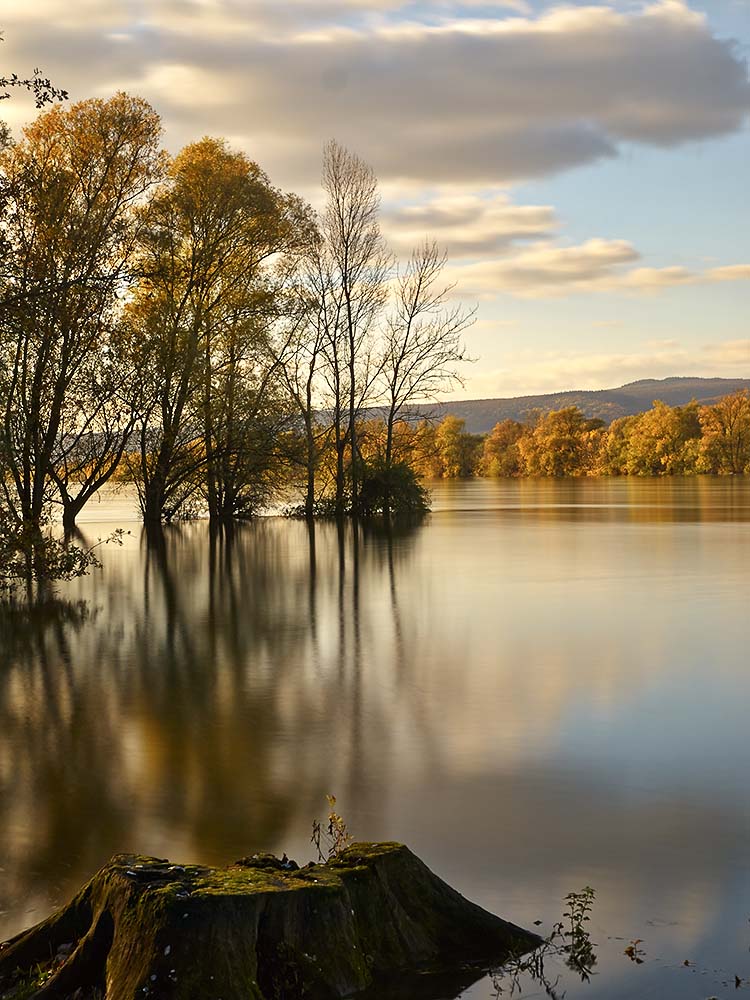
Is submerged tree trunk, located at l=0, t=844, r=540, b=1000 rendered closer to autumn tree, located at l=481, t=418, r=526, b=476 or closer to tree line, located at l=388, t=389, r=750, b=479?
tree line, located at l=388, t=389, r=750, b=479

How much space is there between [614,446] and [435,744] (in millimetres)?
123399

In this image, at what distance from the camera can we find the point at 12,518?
1606 centimetres

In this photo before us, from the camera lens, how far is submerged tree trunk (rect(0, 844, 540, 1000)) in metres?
3.84

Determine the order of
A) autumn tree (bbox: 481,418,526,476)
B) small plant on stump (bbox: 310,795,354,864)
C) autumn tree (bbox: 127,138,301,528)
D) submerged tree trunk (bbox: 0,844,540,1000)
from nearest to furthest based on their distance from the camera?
submerged tree trunk (bbox: 0,844,540,1000)
small plant on stump (bbox: 310,795,354,864)
autumn tree (bbox: 127,138,301,528)
autumn tree (bbox: 481,418,526,476)

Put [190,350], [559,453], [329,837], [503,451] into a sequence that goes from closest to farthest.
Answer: [329,837] → [190,350] → [559,453] → [503,451]

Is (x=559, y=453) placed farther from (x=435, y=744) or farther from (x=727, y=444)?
(x=435, y=744)

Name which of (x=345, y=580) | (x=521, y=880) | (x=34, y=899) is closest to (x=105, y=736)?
(x=34, y=899)

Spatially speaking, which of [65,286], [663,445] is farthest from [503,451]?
[65,286]

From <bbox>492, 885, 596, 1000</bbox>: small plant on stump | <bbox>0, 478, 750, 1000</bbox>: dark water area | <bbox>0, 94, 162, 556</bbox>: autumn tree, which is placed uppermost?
<bbox>0, 94, 162, 556</bbox>: autumn tree

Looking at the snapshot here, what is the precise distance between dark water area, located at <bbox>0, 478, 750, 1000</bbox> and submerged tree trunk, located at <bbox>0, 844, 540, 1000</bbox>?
0.27 m

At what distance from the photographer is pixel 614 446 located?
5064 inches

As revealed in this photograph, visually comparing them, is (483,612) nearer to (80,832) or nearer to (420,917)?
(80,832)

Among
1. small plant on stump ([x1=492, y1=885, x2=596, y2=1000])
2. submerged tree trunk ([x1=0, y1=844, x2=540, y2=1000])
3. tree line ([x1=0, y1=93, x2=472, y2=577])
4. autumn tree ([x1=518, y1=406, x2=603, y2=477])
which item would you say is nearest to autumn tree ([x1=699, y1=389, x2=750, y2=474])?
autumn tree ([x1=518, y1=406, x2=603, y2=477])

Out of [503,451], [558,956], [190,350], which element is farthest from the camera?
[503,451]
